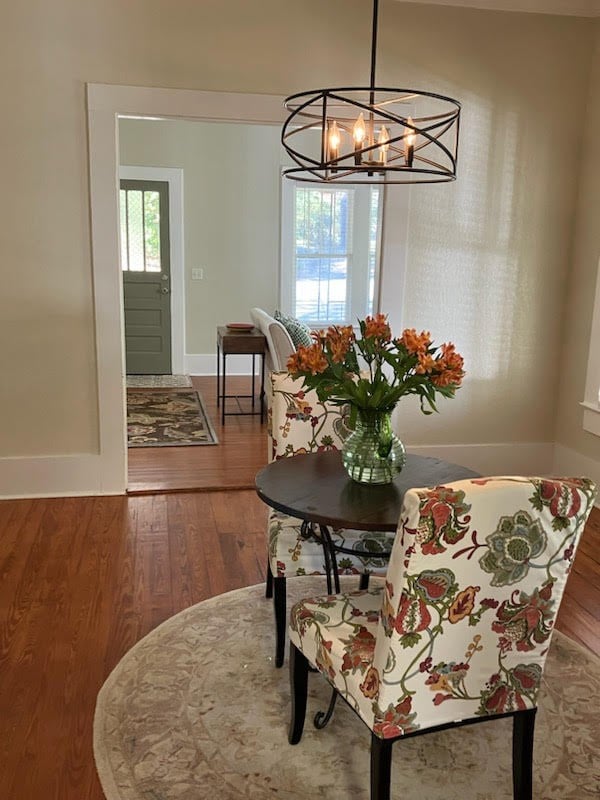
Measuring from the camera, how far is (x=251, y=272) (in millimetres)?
7949

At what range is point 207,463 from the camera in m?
4.90

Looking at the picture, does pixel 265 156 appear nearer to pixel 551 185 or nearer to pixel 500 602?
pixel 551 185

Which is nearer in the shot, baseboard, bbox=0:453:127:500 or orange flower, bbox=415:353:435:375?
orange flower, bbox=415:353:435:375

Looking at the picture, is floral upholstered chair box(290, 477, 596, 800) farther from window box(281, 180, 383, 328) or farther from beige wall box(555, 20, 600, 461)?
window box(281, 180, 383, 328)

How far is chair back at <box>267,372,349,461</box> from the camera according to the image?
2.90m

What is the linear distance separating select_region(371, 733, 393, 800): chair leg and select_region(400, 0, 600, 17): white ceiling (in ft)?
12.7

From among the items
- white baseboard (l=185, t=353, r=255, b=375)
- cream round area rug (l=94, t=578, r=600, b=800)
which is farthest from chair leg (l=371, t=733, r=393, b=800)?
white baseboard (l=185, t=353, r=255, b=375)

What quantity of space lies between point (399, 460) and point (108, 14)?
9.72 ft

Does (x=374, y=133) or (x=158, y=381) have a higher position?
(x=374, y=133)

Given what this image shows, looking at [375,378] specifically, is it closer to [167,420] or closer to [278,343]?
[278,343]

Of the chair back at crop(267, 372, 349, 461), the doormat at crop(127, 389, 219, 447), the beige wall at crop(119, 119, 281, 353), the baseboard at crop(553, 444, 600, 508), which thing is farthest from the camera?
the beige wall at crop(119, 119, 281, 353)

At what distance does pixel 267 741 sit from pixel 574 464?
10.2 ft

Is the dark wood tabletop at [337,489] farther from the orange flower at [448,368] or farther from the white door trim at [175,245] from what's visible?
the white door trim at [175,245]

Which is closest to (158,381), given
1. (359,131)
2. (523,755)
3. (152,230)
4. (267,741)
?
(152,230)
